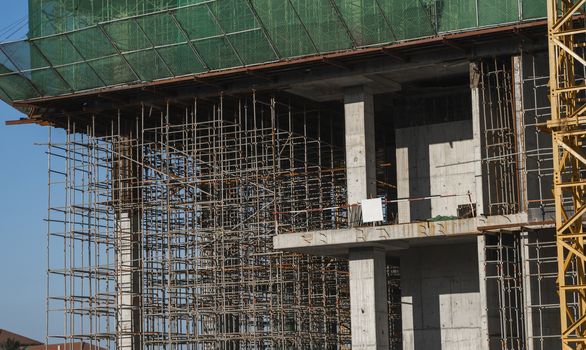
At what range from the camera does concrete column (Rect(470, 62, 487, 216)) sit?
37.6 meters

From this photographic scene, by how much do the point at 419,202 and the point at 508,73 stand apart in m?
6.70

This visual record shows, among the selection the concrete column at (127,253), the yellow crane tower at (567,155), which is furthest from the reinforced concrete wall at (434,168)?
the yellow crane tower at (567,155)

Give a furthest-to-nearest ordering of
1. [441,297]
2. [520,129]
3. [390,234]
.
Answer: [441,297] < [390,234] < [520,129]

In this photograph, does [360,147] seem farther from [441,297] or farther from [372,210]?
[441,297]

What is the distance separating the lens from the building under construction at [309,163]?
37531 mm

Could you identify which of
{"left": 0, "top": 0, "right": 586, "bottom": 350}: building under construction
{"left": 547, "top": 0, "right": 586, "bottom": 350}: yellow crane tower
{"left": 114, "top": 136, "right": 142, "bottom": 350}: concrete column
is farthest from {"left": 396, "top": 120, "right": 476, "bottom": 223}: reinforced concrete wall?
{"left": 547, "top": 0, "right": 586, "bottom": 350}: yellow crane tower

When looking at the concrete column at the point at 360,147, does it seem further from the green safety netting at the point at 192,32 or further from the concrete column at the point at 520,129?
the concrete column at the point at 520,129

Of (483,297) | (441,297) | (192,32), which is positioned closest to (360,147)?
(441,297)

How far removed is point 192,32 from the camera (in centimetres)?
4184

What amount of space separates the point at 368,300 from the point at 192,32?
35.7ft

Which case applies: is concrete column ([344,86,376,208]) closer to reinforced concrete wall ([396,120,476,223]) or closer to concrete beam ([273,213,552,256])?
concrete beam ([273,213,552,256])

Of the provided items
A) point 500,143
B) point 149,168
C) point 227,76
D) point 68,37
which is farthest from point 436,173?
point 68,37

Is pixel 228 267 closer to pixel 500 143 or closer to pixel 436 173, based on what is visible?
pixel 436 173

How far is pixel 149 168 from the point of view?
151ft
